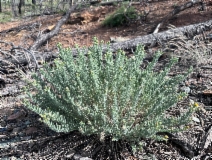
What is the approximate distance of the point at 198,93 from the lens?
355cm

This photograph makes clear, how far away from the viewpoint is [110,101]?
2963 mm

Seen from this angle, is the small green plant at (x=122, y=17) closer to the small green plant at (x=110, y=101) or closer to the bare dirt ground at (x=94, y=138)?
the bare dirt ground at (x=94, y=138)

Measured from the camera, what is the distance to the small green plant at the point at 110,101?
2.59 meters

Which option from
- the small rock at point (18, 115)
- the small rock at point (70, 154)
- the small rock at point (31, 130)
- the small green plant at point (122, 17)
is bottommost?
the small rock at point (18, 115)

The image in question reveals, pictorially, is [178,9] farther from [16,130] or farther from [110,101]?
[16,130]

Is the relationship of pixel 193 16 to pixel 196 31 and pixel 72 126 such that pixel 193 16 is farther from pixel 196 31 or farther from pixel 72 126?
pixel 72 126

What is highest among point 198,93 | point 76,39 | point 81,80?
point 81,80

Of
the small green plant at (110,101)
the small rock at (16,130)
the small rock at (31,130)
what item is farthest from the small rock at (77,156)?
the small rock at (16,130)

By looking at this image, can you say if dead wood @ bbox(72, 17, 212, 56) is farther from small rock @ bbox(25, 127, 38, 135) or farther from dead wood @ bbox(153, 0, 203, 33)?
small rock @ bbox(25, 127, 38, 135)

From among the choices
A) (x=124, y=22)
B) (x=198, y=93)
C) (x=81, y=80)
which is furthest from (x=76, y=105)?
(x=124, y=22)

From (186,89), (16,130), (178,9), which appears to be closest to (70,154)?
(16,130)

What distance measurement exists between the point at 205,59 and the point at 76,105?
2.34m

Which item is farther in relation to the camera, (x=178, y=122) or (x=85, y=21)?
(x=85, y=21)

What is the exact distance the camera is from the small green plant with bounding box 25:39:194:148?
259 cm
